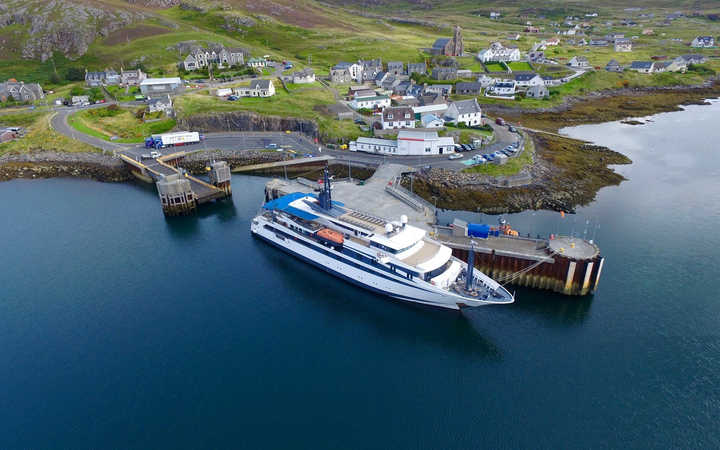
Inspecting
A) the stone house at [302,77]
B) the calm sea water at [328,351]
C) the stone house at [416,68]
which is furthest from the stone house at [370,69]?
the calm sea water at [328,351]

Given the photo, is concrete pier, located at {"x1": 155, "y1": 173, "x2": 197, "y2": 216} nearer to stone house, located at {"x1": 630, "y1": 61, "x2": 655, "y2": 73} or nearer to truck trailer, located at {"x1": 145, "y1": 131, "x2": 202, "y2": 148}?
truck trailer, located at {"x1": 145, "y1": 131, "x2": 202, "y2": 148}

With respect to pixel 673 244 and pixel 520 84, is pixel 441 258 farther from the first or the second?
pixel 520 84

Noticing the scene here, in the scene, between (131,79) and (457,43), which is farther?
(457,43)

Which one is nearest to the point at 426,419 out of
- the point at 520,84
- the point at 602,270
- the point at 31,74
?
the point at 602,270

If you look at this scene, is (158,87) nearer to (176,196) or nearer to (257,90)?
(257,90)

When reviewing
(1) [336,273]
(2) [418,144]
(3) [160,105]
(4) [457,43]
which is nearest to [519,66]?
(4) [457,43]
